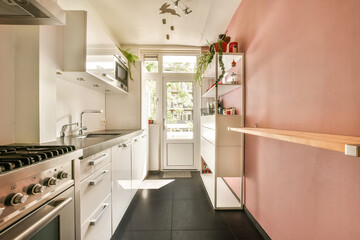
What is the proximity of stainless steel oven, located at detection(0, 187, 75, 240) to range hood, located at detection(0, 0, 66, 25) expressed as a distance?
0.99m

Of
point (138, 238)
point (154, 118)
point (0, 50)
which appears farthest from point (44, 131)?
point (154, 118)

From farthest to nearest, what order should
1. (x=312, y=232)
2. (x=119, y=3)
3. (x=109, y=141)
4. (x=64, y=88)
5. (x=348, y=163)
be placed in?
(x=119, y=3), (x=64, y=88), (x=109, y=141), (x=312, y=232), (x=348, y=163)

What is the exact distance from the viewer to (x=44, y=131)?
4.02ft

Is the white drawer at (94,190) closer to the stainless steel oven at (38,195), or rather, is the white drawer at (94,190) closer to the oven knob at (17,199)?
the stainless steel oven at (38,195)

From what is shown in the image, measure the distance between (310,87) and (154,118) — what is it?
2952 mm

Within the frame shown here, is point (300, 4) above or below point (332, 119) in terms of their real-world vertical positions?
above

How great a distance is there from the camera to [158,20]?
2.64 meters

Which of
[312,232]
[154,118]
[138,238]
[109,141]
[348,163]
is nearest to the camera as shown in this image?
[348,163]

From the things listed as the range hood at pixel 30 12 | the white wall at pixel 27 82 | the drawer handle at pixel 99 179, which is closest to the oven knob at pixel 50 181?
the drawer handle at pixel 99 179

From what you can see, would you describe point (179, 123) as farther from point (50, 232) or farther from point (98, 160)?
point (50, 232)

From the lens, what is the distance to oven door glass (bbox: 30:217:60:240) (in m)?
0.65

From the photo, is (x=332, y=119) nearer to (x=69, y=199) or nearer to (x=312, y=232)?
(x=312, y=232)

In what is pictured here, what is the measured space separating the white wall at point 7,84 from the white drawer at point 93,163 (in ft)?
2.04

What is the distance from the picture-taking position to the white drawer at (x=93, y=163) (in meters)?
1.00
